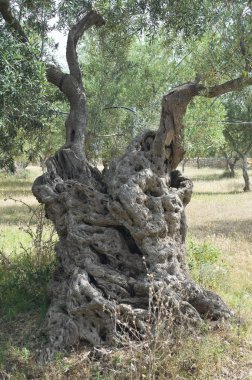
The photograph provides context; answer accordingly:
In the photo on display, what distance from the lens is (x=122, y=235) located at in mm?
6773

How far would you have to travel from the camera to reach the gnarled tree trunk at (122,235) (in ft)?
18.9

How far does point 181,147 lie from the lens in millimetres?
7613

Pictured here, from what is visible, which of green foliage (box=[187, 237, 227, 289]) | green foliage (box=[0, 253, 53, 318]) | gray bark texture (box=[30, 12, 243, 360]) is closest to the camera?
gray bark texture (box=[30, 12, 243, 360])

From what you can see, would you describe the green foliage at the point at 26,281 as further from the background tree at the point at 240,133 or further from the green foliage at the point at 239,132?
the green foliage at the point at 239,132

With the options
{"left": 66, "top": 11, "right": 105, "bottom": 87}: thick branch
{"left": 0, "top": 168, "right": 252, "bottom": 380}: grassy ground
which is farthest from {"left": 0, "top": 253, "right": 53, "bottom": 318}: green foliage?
{"left": 66, "top": 11, "right": 105, "bottom": 87}: thick branch

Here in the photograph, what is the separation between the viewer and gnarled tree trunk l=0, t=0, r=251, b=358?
575cm

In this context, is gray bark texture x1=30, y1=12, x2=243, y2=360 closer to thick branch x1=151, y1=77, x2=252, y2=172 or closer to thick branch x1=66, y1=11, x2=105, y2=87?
thick branch x1=151, y1=77, x2=252, y2=172

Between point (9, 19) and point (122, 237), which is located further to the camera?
point (9, 19)

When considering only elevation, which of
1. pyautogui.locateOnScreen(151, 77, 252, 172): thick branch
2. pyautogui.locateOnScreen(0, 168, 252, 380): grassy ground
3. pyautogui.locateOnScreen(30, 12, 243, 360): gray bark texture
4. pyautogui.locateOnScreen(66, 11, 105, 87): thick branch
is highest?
pyautogui.locateOnScreen(66, 11, 105, 87): thick branch

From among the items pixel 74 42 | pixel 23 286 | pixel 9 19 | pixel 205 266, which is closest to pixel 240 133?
pixel 205 266

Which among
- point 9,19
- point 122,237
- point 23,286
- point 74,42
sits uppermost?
point 9,19

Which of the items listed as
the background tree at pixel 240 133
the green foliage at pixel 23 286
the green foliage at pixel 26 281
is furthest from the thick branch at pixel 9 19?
the background tree at pixel 240 133

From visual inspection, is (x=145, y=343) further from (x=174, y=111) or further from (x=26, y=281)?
(x=174, y=111)

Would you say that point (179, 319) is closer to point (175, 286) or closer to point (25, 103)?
point (175, 286)
